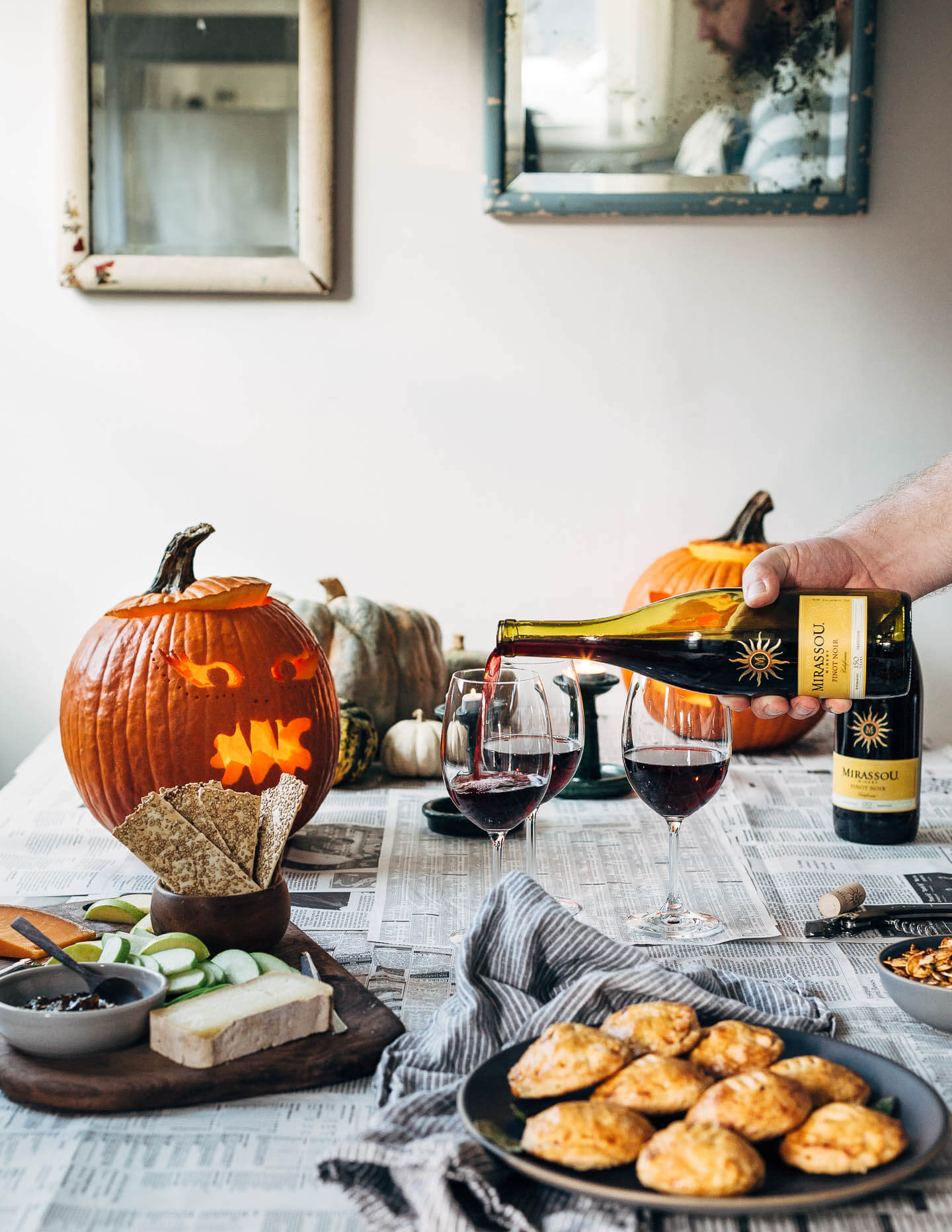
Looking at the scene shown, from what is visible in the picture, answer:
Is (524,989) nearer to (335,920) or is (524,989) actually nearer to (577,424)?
(335,920)

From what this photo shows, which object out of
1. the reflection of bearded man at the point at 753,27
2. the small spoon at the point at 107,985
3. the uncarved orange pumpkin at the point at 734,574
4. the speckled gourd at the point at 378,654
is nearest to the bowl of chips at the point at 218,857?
the small spoon at the point at 107,985

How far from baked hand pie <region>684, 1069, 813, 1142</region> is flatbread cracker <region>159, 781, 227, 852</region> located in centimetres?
47

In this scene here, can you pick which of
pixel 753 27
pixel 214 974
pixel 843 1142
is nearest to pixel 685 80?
pixel 753 27

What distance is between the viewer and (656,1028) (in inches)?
25.5

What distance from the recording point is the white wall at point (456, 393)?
2.16 m

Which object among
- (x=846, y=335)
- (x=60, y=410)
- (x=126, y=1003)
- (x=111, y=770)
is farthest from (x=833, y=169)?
(x=126, y=1003)

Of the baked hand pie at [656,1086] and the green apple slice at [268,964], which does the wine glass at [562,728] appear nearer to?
the green apple slice at [268,964]

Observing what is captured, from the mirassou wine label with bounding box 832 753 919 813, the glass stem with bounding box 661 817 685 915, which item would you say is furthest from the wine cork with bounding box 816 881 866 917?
the mirassou wine label with bounding box 832 753 919 813

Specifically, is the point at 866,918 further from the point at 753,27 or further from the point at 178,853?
the point at 753,27

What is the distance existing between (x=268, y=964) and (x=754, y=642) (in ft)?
1.91

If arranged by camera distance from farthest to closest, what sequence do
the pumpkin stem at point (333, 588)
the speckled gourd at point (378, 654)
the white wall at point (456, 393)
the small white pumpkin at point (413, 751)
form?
the white wall at point (456, 393)
the pumpkin stem at point (333, 588)
the speckled gourd at point (378, 654)
the small white pumpkin at point (413, 751)

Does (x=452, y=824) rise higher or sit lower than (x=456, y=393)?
lower

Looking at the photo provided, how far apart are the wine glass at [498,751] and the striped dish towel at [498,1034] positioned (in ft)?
0.29

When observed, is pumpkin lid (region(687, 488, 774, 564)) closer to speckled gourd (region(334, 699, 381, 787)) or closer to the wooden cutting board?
speckled gourd (region(334, 699, 381, 787))
